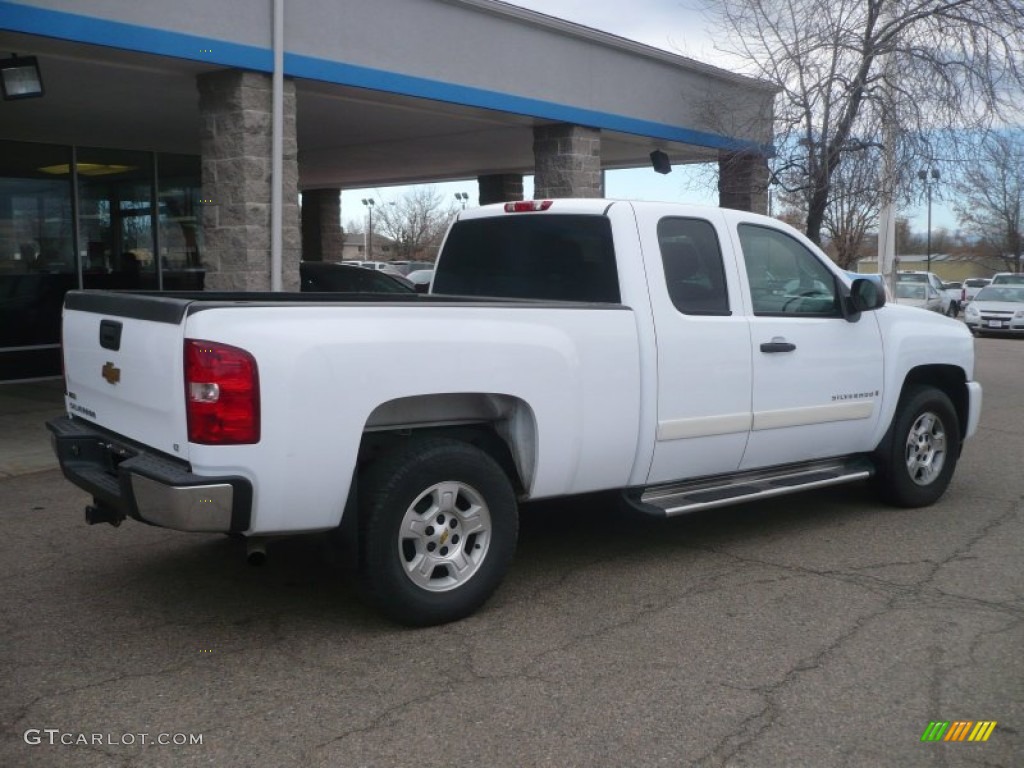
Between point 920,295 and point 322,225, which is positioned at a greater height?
point 322,225

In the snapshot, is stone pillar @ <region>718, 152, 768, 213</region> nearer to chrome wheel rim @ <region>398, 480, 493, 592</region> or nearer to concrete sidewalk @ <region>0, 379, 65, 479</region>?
concrete sidewalk @ <region>0, 379, 65, 479</region>

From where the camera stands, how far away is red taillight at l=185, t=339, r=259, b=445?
402 centimetres

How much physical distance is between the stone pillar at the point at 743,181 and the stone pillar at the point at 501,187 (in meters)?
5.56

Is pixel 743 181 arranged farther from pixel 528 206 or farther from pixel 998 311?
pixel 998 311

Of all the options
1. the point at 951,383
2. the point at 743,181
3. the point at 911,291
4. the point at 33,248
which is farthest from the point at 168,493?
the point at 911,291

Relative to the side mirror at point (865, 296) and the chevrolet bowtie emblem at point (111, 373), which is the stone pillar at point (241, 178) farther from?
the side mirror at point (865, 296)

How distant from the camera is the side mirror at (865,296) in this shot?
639cm

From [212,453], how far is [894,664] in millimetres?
2939

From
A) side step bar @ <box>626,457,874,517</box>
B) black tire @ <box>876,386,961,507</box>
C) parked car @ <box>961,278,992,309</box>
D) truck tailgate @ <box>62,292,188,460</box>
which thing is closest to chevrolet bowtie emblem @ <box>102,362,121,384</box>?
truck tailgate @ <box>62,292,188,460</box>

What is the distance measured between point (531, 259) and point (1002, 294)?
25.5 m

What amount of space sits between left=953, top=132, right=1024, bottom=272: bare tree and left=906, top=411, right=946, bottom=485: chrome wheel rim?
823cm

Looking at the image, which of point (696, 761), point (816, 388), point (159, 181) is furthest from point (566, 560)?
point (159, 181)

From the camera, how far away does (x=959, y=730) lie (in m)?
3.78

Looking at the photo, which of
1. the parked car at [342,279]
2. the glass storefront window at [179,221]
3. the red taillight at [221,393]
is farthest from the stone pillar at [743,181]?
the red taillight at [221,393]
